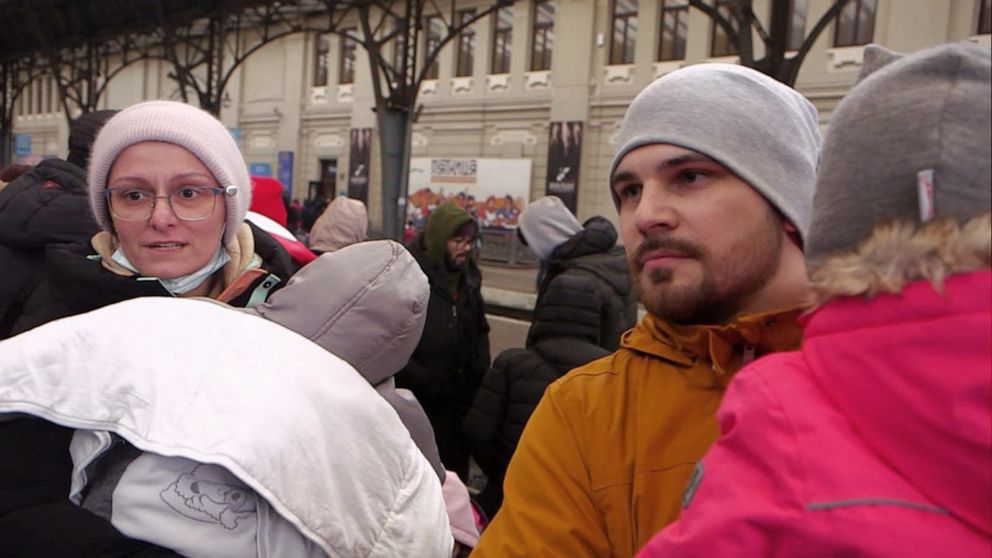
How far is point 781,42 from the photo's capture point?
642 cm

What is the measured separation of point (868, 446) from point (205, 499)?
31.2 inches

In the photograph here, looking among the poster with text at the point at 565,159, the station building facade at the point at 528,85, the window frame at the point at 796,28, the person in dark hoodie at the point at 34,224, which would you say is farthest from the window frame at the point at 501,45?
the person in dark hoodie at the point at 34,224

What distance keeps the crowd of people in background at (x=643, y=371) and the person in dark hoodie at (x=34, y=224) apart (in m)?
0.44

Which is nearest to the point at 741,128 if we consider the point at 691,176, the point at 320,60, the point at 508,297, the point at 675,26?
the point at 691,176

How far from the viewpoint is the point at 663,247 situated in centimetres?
135

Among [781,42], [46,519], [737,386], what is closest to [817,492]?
[737,386]

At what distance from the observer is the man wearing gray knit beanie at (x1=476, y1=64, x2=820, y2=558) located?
1253mm

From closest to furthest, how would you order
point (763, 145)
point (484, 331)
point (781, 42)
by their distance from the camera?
point (763, 145), point (484, 331), point (781, 42)

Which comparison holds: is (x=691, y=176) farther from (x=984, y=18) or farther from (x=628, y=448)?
(x=984, y=18)

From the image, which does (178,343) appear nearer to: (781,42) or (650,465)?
(650,465)

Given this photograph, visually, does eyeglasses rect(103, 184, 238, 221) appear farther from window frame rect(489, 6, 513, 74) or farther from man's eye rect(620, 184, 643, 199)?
window frame rect(489, 6, 513, 74)

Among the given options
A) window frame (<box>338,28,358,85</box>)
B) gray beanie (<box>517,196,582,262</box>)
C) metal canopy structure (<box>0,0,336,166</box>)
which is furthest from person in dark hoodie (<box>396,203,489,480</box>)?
window frame (<box>338,28,358,85</box>)

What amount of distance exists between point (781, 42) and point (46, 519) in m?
6.52

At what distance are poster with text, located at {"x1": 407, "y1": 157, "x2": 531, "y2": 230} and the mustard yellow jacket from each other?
1881cm
